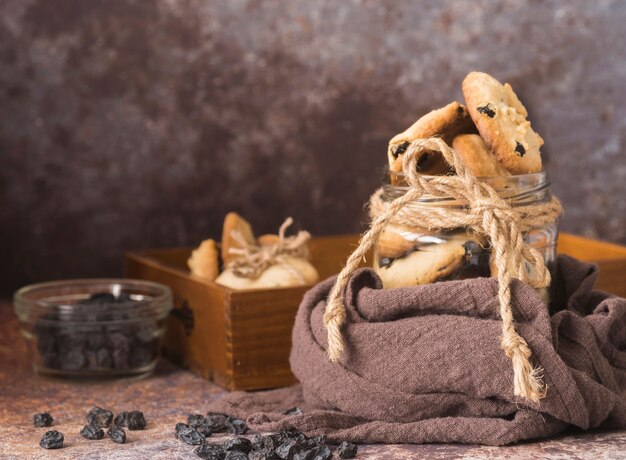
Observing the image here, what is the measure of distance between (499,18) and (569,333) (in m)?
1.26

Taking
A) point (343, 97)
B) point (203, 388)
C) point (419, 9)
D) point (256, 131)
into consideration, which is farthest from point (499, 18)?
point (203, 388)

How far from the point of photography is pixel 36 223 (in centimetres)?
236

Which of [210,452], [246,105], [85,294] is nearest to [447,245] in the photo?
[210,452]

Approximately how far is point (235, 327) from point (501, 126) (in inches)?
20.2

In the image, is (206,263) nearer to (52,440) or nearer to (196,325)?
(196,325)

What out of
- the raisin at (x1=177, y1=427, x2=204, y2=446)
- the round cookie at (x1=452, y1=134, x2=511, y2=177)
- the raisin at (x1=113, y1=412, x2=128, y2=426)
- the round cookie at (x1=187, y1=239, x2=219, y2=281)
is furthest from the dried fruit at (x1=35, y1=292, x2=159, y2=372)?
the round cookie at (x1=452, y1=134, x2=511, y2=177)

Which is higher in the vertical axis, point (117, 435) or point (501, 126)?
point (501, 126)

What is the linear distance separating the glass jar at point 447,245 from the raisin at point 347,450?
0.23 metres

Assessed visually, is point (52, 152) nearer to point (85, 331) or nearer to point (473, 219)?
point (85, 331)

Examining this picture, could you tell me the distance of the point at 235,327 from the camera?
1.59 meters

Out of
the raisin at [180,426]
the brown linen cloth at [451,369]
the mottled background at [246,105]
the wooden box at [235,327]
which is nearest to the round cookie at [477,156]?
the brown linen cloth at [451,369]

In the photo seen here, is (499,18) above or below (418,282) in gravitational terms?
above

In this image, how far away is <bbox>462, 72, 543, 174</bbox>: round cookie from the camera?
1355mm

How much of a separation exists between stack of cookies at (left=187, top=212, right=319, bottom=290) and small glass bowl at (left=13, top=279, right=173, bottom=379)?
0.31 ft
